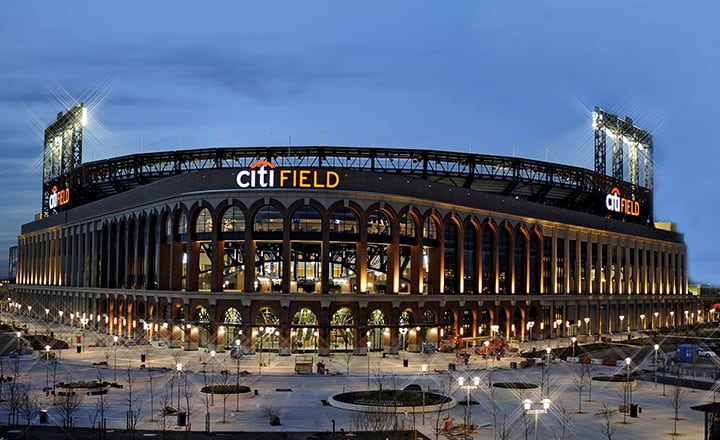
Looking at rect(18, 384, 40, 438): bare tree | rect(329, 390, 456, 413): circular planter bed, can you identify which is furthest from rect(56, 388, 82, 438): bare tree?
rect(329, 390, 456, 413): circular planter bed

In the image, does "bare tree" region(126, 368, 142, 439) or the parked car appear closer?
"bare tree" region(126, 368, 142, 439)

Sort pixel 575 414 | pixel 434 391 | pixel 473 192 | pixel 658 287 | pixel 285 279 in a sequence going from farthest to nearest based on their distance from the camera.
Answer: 1. pixel 658 287
2. pixel 473 192
3. pixel 285 279
4. pixel 434 391
5. pixel 575 414

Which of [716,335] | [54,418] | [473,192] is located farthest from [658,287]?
[54,418]

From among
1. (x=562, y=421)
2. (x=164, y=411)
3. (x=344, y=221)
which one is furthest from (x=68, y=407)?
(x=344, y=221)

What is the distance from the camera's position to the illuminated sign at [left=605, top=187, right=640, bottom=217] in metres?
182

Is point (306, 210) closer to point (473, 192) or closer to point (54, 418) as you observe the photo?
point (473, 192)


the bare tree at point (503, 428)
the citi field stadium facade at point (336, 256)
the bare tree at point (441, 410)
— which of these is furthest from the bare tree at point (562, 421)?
the citi field stadium facade at point (336, 256)

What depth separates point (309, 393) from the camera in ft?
248

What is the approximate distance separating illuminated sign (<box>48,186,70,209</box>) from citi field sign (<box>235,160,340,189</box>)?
91.2 meters

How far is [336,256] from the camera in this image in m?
116

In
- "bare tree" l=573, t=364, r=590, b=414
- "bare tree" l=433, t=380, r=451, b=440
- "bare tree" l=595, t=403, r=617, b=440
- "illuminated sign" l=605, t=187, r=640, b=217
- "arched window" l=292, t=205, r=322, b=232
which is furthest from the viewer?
"illuminated sign" l=605, t=187, r=640, b=217

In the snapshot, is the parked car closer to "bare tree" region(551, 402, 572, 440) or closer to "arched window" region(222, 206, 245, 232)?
"bare tree" region(551, 402, 572, 440)

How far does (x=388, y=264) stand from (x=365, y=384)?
3478 centimetres

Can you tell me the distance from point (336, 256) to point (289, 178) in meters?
14.6
